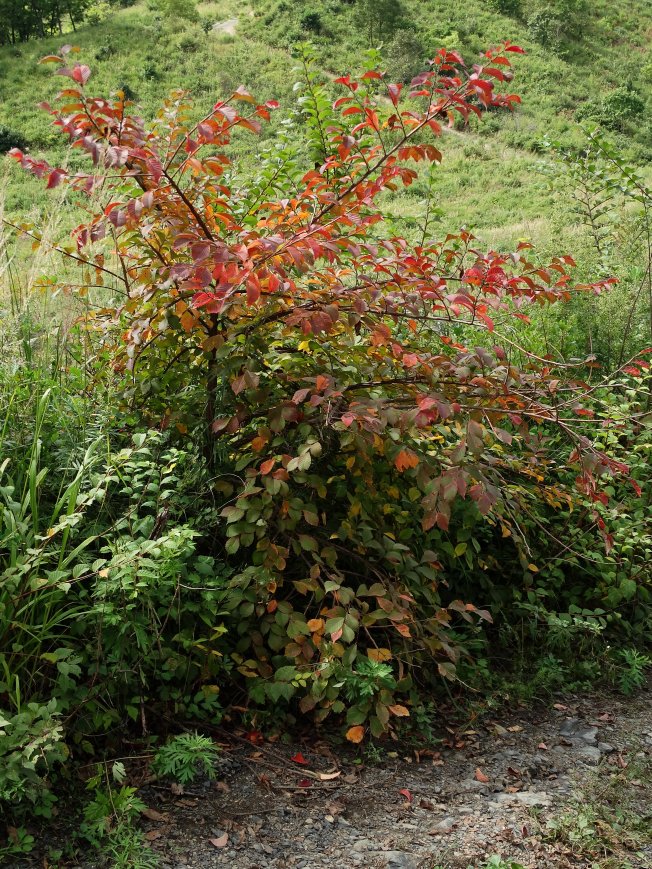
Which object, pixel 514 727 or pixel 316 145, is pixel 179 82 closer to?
pixel 316 145

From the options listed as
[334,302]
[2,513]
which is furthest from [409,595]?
[2,513]

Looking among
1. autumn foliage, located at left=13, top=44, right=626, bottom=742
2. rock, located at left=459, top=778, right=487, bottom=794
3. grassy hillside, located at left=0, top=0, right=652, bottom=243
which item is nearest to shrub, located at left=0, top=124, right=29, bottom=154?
grassy hillside, located at left=0, top=0, right=652, bottom=243

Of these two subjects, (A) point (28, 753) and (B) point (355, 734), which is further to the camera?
(B) point (355, 734)

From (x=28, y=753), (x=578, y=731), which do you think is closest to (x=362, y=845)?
(x=28, y=753)

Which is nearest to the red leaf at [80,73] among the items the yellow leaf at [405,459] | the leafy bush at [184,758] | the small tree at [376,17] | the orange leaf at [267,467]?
the orange leaf at [267,467]

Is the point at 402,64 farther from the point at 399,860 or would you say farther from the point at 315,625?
the point at 399,860

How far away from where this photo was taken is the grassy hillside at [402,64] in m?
22.7

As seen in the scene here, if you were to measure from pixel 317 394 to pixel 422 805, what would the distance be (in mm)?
1274

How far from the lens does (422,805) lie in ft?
7.25

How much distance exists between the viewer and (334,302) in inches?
96.0

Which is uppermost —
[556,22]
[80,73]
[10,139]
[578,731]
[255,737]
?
[556,22]

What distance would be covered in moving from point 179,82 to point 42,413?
29719mm

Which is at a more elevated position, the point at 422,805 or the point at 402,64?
the point at 402,64

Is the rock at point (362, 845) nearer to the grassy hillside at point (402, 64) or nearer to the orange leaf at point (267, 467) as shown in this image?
the orange leaf at point (267, 467)
